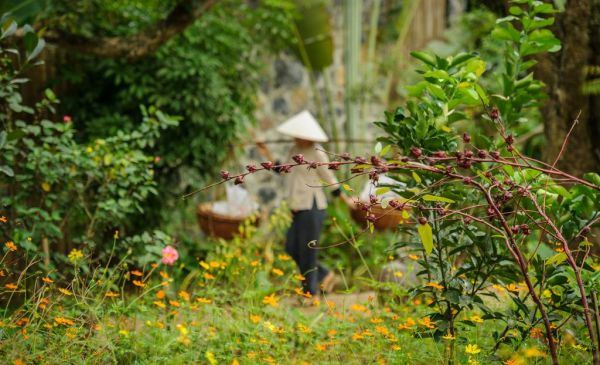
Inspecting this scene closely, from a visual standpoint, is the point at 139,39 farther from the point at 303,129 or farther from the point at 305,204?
the point at 305,204

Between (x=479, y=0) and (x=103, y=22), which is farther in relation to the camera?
(x=103, y=22)

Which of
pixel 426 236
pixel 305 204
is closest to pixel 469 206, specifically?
pixel 426 236

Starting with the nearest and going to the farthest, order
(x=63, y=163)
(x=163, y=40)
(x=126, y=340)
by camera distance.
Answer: (x=126, y=340) < (x=63, y=163) < (x=163, y=40)

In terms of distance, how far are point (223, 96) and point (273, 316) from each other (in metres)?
2.46

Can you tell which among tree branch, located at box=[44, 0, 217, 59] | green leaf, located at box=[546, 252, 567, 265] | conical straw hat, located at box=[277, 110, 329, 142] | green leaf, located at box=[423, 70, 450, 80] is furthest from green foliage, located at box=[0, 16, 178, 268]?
green leaf, located at box=[546, 252, 567, 265]

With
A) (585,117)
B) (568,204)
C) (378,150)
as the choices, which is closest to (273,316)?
(378,150)

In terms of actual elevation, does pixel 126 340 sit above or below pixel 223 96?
below

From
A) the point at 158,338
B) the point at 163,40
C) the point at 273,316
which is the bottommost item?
the point at 273,316

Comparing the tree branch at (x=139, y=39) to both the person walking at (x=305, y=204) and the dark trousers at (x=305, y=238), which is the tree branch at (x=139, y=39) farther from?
the dark trousers at (x=305, y=238)

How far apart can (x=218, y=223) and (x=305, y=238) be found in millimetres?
795

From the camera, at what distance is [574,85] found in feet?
11.5

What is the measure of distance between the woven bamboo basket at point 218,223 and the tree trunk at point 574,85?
9.02 ft

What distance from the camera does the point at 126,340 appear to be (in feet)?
8.80

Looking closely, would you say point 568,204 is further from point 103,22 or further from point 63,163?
point 103,22
